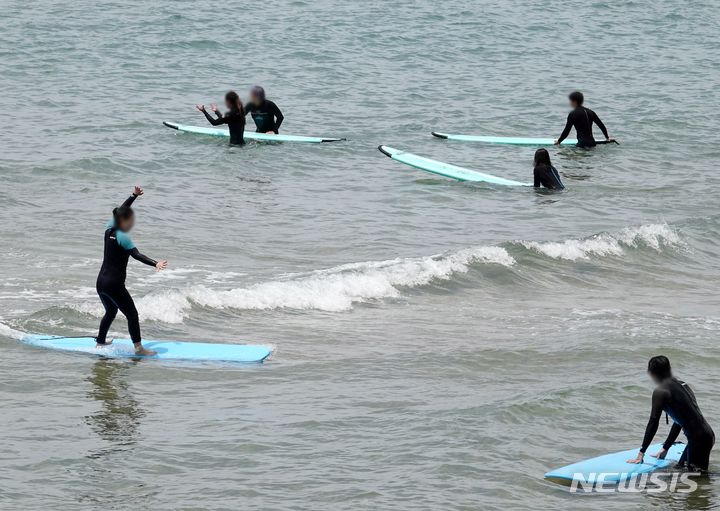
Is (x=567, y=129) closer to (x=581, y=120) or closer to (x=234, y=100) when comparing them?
(x=581, y=120)

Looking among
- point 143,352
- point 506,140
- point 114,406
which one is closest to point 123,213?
point 143,352

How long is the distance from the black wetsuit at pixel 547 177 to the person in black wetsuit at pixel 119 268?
9.92m

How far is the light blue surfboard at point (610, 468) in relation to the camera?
27.0 ft

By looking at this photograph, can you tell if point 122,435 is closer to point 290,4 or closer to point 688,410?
point 688,410

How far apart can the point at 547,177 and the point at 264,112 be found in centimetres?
634

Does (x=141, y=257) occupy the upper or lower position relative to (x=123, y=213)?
lower

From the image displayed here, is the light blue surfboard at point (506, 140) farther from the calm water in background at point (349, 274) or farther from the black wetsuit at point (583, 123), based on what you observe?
the calm water in background at point (349, 274)

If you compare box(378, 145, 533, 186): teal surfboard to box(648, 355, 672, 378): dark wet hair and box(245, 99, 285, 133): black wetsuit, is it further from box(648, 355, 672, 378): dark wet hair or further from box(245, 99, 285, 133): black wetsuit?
box(648, 355, 672, 378): dark wet hair

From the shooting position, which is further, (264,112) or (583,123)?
(264,112)

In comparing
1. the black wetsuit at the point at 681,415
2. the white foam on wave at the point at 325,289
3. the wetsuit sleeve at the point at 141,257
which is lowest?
→ the white foam on wave at the point at 325,289

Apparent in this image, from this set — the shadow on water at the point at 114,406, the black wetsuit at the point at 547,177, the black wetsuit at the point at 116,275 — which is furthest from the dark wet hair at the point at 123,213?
the black wetsuit at the point at 547,177

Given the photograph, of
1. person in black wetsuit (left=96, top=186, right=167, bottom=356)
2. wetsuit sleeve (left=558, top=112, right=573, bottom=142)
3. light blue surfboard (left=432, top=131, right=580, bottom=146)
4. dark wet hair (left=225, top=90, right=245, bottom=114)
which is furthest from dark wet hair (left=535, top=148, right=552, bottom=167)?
person in black wetsuit (left=96, top=186, right=167, bottom=356)

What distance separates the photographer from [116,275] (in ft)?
34.4

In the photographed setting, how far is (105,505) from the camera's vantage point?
775cm
